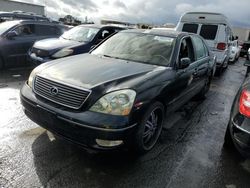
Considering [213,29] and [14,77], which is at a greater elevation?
[213,29]

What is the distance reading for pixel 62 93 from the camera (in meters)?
2.85

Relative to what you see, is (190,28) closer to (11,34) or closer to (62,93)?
(11,34)

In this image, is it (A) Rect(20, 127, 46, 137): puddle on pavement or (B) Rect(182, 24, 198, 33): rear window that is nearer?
(A) Rect(20, 127, 46, 137): puddle on pavement

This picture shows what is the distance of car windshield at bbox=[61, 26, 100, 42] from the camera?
7.56 meters

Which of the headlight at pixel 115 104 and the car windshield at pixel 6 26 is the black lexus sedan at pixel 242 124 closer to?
the headlight at pixel 115 104

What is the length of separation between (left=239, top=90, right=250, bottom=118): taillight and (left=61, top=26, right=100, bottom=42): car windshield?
18.2 ft

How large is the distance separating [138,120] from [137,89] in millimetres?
371

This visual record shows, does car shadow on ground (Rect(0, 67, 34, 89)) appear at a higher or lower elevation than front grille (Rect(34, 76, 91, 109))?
Result: lower

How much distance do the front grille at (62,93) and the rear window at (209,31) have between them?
8025 millimetres

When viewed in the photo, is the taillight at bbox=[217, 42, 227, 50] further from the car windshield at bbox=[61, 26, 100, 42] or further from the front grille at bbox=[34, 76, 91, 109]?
the front grille at bbox=[34, 76, 91, 109]

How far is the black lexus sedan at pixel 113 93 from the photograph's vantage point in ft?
8.79

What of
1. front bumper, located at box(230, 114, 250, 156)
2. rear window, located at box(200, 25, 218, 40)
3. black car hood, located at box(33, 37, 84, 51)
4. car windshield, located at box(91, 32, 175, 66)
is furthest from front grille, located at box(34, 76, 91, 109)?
rear window, located at box(200, 25, 218, 40)

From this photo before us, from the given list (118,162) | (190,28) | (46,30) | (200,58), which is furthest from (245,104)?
(190,28)

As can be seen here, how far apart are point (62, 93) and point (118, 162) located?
1137mm
